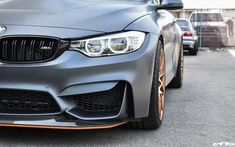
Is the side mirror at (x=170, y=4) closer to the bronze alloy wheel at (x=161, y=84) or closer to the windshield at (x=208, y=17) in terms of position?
the bronze alloy wheel at (x=161, y=84)

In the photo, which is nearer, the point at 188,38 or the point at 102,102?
the point at 102,102

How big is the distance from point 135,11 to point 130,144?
4.05 feet

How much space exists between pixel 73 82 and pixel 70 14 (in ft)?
2.16

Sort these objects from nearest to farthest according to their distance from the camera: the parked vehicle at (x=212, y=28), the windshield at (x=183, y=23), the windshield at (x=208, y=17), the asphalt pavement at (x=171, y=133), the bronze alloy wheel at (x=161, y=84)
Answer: the asphalt pavement at (x=171, y=133), the bronze alloy wheel at (x=161, y=84), the windshield at (x=183, y=23), the parked vehicle at (x=212, y=28), the windshield at (x=208, y=17)

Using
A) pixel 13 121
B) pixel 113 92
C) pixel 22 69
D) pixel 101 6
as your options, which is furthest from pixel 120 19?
pixel 13 121

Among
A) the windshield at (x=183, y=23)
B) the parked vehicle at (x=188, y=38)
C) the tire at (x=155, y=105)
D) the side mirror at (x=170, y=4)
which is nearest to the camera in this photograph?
the tire at (x=155, y=105)

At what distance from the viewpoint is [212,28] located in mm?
21344

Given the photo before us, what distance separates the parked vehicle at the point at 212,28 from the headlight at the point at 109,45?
1745cm

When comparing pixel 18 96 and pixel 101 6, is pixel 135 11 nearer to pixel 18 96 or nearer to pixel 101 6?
pixel 101 6

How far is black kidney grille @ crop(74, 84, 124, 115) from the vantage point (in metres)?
4.07

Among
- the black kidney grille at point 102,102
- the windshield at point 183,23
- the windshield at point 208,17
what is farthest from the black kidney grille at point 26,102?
the windshield at point 208,17

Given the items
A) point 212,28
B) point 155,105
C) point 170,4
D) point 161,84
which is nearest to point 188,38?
point 212,28

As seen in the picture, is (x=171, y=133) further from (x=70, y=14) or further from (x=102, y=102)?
(x=70, y=14)

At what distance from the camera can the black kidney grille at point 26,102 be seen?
4047 mm
